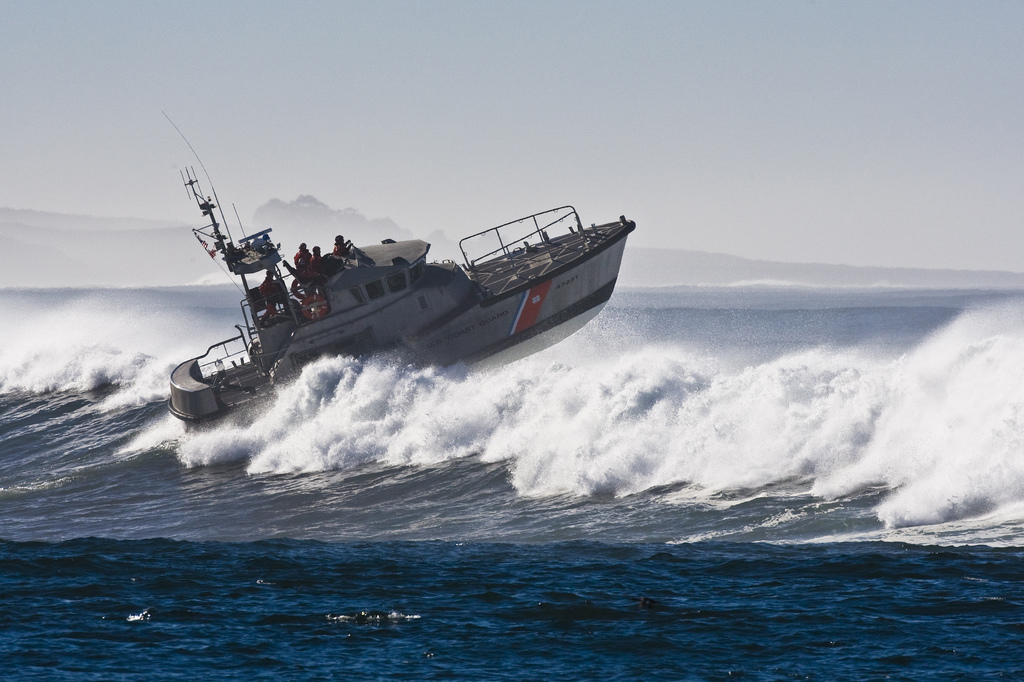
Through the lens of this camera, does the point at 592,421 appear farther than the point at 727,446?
Yes

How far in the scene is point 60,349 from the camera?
117 ft

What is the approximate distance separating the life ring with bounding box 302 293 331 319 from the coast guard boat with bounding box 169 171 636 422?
0.02m

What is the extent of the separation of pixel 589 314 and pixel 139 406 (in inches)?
534

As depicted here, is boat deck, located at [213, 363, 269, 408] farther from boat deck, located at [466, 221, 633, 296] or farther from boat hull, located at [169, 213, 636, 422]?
boat deck, located at [466, 221, 633, 296]

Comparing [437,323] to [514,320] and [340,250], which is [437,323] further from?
[340,250]

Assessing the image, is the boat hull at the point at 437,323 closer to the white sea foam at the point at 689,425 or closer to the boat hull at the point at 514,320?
the boat hull at the point at 514,320

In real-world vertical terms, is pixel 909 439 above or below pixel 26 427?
below

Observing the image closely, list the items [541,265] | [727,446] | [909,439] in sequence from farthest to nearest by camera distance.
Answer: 1. [541,265]
2. [727,446]
3. [909,439]

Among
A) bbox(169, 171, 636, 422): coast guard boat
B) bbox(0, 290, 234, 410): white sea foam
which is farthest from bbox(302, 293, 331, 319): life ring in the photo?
bbox(0, 290, 234, 410): white sea foam

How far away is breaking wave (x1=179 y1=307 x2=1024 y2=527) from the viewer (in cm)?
1460

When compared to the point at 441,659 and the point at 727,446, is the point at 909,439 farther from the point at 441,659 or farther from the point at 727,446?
the point at 441,659

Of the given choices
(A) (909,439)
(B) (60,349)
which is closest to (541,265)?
(A) (909,439)

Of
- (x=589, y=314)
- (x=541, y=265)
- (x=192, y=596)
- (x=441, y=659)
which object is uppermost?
(x=541, y=265)

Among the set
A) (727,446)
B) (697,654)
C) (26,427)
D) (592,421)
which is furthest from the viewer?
(26,427)
